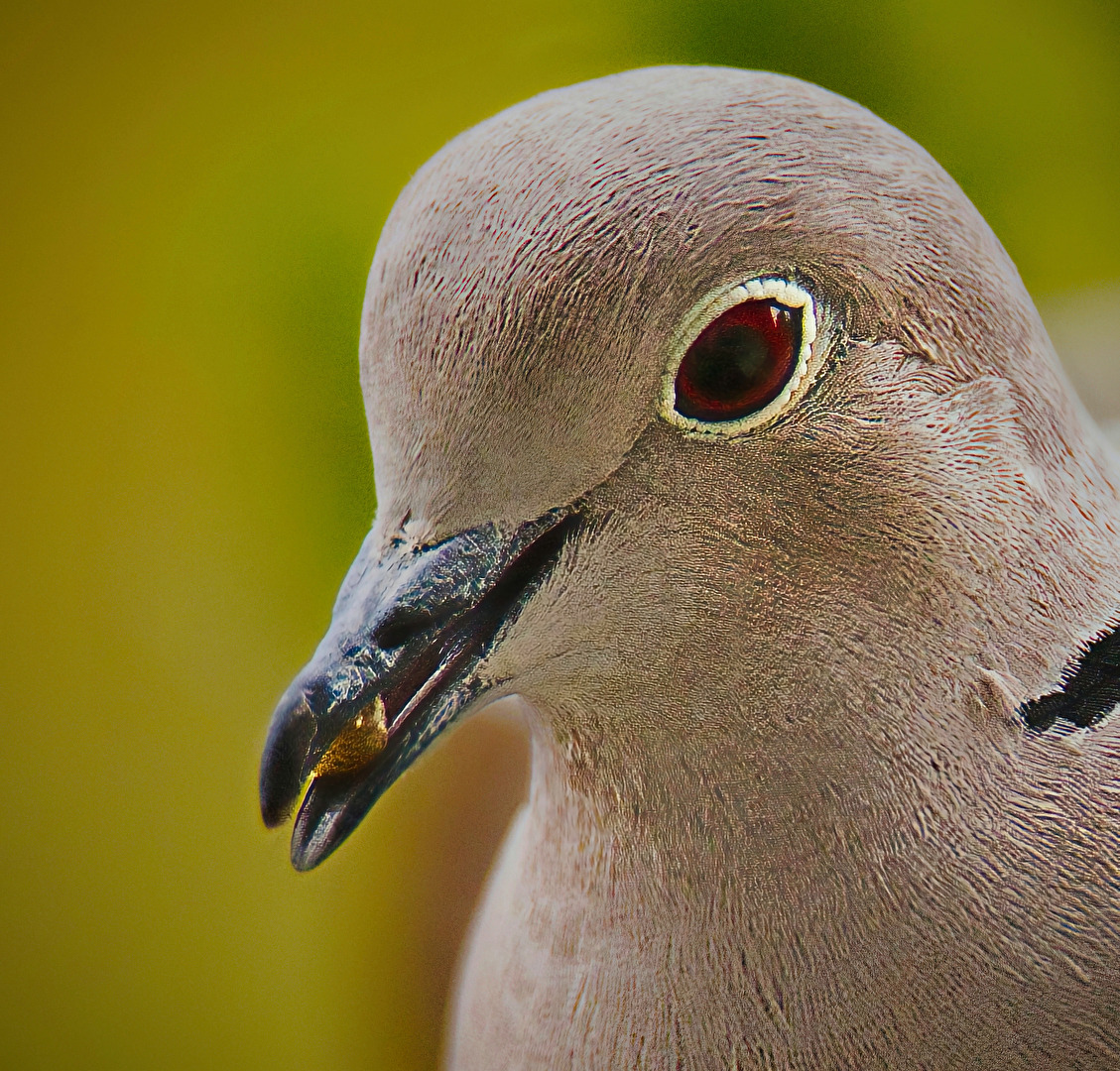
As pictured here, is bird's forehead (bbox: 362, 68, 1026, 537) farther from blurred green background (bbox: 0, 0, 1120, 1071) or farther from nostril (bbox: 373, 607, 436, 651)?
blurred green background (bbox: 0, 0, 1120, 1071)

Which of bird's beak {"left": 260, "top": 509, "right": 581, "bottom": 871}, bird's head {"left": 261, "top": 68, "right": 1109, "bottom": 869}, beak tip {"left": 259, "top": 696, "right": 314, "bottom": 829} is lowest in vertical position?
beak tip {"left": 259, "top": 696, "right": 314, "bottom": 829}

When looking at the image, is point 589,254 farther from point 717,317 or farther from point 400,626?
point 400,626

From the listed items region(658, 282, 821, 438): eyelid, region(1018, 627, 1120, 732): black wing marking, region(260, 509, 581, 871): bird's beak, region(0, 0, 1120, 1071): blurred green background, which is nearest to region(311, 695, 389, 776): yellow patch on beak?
region(260, 509, 581, 871): bird's beak

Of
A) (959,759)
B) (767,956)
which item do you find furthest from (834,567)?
(767,956)

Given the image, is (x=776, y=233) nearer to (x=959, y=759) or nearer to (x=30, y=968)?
(x=959, y=759)

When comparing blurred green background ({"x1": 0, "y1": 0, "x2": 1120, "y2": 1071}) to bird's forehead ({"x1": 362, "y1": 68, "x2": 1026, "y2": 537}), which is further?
blurred green background ({"x1": 0, "y1": 0, "x2": 1120, "y2": 1071})

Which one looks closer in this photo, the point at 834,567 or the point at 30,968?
the point at 834,567

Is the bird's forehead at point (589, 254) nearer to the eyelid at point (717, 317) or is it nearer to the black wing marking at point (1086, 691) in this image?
the eyelid at point (717, 317)
